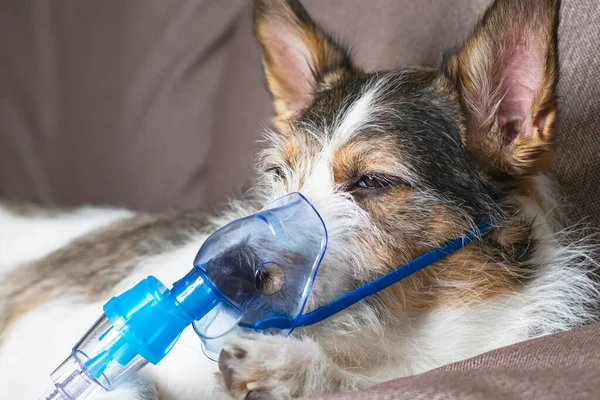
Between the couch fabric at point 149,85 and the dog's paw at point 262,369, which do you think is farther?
the couch fabric at point 149,85

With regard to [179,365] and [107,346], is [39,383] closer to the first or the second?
[179,365]

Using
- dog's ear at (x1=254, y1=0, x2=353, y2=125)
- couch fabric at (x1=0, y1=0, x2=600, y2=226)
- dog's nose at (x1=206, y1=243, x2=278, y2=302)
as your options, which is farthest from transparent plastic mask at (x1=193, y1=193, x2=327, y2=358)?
couch fabric at (x1=0, y1=0, x2=600, y2=226)

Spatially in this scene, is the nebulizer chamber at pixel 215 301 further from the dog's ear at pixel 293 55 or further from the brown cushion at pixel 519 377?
the dog's ear at pixel 293 55

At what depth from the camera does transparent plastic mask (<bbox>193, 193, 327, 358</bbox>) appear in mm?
1057

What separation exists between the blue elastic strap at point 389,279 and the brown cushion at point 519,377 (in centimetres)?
Answer: 26

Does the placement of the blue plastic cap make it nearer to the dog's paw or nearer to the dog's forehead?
the dog's paw

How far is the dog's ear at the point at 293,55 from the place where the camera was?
5.04 ft

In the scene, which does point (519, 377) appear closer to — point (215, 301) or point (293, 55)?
point (215, 301)

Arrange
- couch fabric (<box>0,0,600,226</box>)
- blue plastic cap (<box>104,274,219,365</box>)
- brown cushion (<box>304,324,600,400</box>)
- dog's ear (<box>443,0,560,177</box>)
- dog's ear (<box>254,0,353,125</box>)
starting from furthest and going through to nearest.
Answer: couch fabric (<box>0,0,600,226</box>)
dog's ear (<box>254,0,353,125</box>)
dog's ear (<box>443,0,560,177</box>)
blue plastic cap (<box>104,274,219,365</box>)
brown cushion (<box>304,324,600,400</box>)

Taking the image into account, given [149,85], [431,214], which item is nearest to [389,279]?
[431,214]

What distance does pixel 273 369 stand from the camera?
1.02 metres

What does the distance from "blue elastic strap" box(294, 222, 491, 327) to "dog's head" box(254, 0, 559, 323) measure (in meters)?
0.01

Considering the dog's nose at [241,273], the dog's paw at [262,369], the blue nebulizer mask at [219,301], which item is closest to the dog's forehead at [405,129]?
the blue nebulizer mask at [219,301]

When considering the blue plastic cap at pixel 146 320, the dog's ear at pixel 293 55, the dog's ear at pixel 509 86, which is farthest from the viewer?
the dog's ear at pixel 293 55
